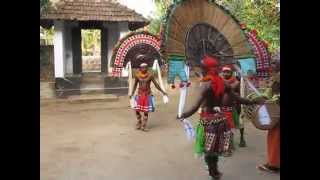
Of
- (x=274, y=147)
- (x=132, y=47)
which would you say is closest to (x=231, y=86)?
(x=274, y=147)

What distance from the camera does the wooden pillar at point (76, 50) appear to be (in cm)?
823

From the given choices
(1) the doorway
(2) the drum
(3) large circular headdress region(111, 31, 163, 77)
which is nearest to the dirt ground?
(2) the drum

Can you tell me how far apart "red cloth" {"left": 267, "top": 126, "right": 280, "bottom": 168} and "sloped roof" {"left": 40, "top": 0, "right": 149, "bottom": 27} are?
3.56 meters

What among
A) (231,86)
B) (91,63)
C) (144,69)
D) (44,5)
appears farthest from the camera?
(91,63)

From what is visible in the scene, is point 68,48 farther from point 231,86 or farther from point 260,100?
point 260,100

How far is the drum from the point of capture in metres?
4.52

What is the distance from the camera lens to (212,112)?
4.25 m

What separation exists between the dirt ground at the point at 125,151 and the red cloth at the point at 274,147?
168mm

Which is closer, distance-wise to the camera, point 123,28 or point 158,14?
point 158,14

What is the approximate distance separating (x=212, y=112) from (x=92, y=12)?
4.27 meters

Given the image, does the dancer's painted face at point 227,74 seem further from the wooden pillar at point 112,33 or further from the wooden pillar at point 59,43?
the wooden pillar at point 59,43
